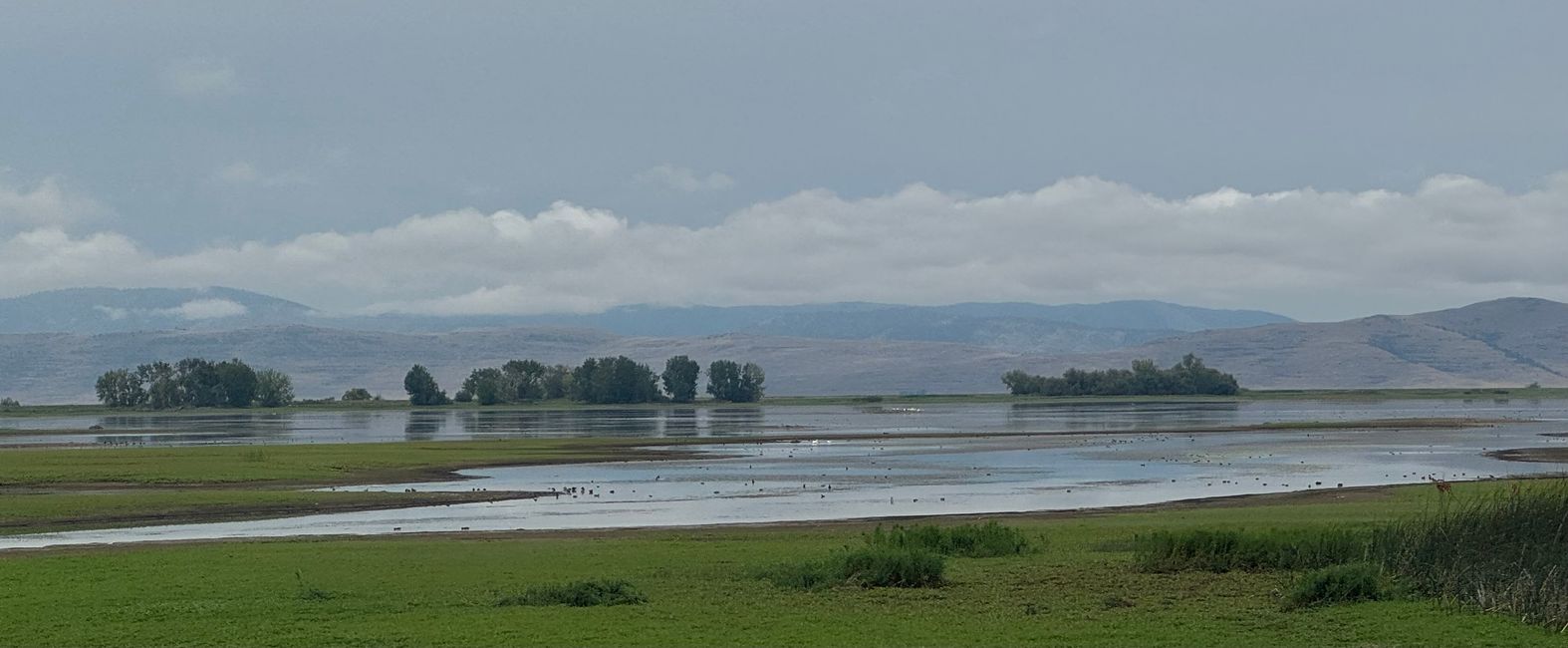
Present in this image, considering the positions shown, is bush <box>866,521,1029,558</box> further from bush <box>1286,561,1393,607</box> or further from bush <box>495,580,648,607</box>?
bush <box>1286,561,1393,607</box>

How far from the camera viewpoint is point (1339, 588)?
22.3m

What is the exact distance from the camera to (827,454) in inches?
3438

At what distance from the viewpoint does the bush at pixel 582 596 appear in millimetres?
23688

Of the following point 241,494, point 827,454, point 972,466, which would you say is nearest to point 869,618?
point 241,494

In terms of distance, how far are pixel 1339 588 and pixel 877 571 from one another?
697 cm

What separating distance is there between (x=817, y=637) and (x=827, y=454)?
6687 centimetres

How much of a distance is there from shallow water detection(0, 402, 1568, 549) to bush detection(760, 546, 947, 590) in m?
18.4

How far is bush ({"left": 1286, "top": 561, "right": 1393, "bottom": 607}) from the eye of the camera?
22.3 m

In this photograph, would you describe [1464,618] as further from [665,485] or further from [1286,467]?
[1286,467]

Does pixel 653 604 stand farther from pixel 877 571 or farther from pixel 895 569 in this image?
pixel 895 569

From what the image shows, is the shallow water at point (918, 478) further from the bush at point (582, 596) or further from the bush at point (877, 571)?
the bush at point (582, 596)

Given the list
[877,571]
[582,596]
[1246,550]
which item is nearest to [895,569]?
[877,571]

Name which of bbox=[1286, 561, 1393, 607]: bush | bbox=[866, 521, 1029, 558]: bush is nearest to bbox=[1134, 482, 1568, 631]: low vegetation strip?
bbox=[1286, 561, 1393, 607]: bush

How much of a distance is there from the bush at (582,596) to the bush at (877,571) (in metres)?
2.80
